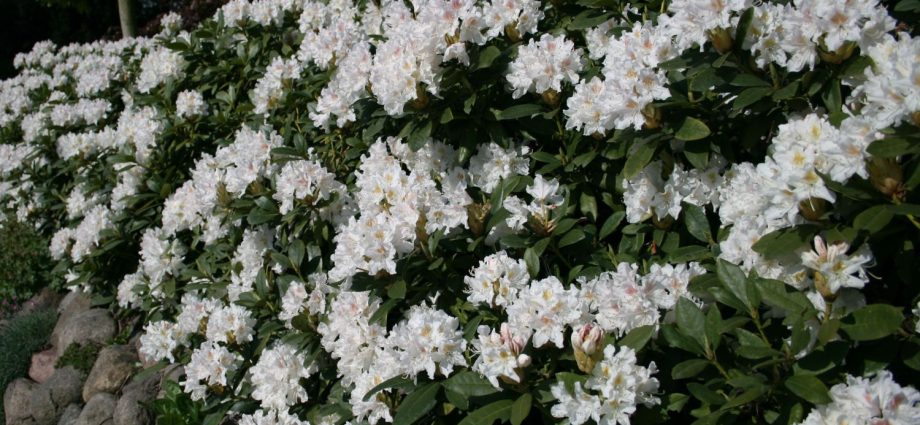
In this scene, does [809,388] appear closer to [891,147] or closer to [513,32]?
[891,147]

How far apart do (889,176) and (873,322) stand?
0.93 ft

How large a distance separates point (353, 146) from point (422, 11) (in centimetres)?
69

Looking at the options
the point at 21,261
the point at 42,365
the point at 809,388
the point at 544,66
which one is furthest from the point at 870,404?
the point at 21,261

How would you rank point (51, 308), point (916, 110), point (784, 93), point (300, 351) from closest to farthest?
1. point (916, 110)
2. point (784, 93)
3. point (300, 351)
4. point (51, 308)

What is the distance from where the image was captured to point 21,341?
4570 mm

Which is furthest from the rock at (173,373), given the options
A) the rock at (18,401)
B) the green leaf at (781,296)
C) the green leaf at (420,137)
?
the green leaf at (781,296)

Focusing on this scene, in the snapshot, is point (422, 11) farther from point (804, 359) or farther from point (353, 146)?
point (804, 359)

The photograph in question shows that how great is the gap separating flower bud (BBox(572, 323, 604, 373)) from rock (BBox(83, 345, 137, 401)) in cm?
302

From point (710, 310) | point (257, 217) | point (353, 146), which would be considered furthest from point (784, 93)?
point (257, 217)

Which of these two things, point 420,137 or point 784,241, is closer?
point 784,241

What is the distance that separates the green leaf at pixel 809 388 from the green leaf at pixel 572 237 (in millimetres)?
688

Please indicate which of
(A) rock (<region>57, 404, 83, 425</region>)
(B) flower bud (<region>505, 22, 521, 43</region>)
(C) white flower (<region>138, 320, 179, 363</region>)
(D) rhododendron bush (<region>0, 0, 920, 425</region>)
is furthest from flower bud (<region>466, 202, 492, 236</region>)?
(A) rock (<region>57, 404, 83, 425</region>)

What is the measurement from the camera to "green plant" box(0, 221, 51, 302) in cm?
511

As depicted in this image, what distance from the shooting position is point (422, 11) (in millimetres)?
2260
